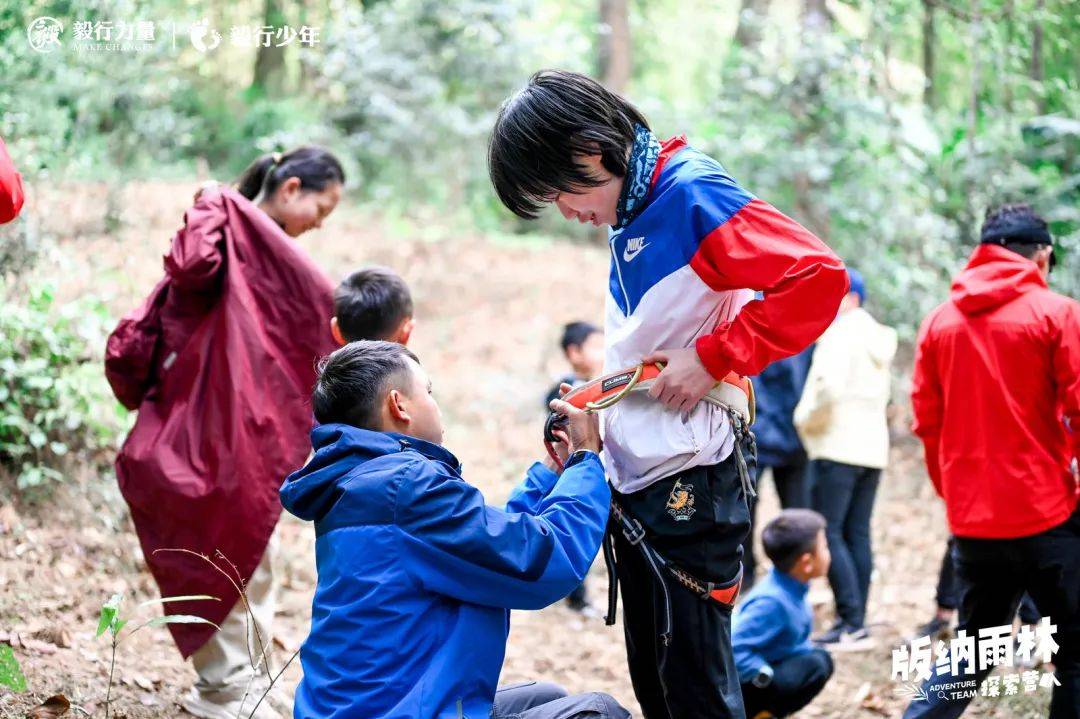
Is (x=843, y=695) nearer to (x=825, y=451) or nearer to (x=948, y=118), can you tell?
(x=825, y=451)

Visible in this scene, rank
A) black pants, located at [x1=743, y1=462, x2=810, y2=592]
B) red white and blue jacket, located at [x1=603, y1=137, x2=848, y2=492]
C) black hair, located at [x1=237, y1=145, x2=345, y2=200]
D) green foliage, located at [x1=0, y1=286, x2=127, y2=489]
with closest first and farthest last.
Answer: red white and blue jacket, located at [x1=603, y1=137, x2=848, y2=492] → black hair, located at [x1=237, y1=145, x2=345, y2=200] → green foliage, located at [x1=0, y1=286, x2=127, y2=489] → black pants, located at [x1=743, y1=462, x2=810, y2=592]

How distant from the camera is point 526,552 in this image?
7.55ft

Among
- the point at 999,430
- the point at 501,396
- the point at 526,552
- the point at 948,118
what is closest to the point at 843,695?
the point at 999,430

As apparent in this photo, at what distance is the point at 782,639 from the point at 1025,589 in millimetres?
958

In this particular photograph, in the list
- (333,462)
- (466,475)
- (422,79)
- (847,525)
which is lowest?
(466,475)

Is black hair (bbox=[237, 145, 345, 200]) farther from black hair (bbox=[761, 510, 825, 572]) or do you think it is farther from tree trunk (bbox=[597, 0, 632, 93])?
tree trunk (bbox=[597, 0, 632, 93])

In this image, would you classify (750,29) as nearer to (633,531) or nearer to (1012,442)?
(1012,442)

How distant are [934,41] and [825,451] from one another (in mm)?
6059

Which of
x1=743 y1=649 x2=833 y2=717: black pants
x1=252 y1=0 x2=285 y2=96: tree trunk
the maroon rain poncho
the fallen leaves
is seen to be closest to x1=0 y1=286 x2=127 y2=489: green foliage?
the maroon rain poncho

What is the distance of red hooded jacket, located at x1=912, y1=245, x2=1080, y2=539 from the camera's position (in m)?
3.74

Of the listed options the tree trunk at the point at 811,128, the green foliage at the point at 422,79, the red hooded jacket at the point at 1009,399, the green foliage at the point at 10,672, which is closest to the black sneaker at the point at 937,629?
the red hooded jacket at the point at 1009,399

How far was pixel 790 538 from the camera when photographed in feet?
14.9
